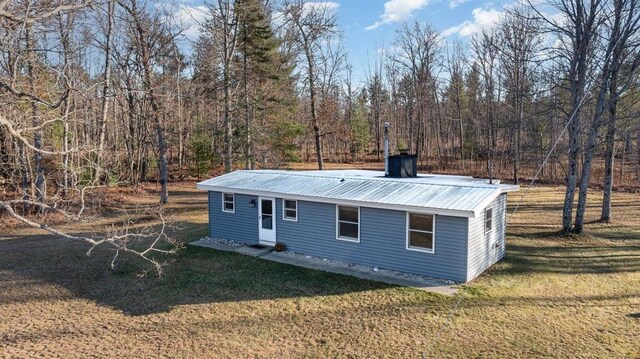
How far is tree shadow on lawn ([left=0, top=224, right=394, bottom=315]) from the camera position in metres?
9.16

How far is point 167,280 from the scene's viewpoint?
10203 millimetres

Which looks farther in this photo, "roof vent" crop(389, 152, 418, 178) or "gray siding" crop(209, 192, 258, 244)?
"roof vent" crop(389, 152, 418, 178)

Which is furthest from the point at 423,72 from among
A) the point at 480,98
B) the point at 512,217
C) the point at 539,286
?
the point at 539,286

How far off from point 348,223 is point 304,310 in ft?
11.0

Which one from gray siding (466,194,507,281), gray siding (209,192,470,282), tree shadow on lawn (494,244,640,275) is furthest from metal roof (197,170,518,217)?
tree shadow on lawn (494,244,640,275)

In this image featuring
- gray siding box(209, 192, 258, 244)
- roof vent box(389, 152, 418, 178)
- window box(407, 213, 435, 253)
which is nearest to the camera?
window box(407, 213, 435, 253)

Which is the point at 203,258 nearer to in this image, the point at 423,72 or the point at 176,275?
the point at 176,275

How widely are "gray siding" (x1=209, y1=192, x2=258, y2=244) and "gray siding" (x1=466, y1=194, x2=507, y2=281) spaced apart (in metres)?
6.51

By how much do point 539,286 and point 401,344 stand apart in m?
4.49

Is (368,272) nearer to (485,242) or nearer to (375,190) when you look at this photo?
(375,190)

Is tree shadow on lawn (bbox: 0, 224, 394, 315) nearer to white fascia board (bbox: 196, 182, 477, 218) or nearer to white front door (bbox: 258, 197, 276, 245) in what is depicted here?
white front door (bbox: 258, 197, 276, 245)

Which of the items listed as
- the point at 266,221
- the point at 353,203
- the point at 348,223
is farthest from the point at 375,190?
the point at 266,221

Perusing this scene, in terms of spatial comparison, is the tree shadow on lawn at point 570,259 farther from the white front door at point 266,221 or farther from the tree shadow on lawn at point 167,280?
the white front door at point 266,221

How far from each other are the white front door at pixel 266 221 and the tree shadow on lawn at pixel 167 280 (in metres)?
1.11
